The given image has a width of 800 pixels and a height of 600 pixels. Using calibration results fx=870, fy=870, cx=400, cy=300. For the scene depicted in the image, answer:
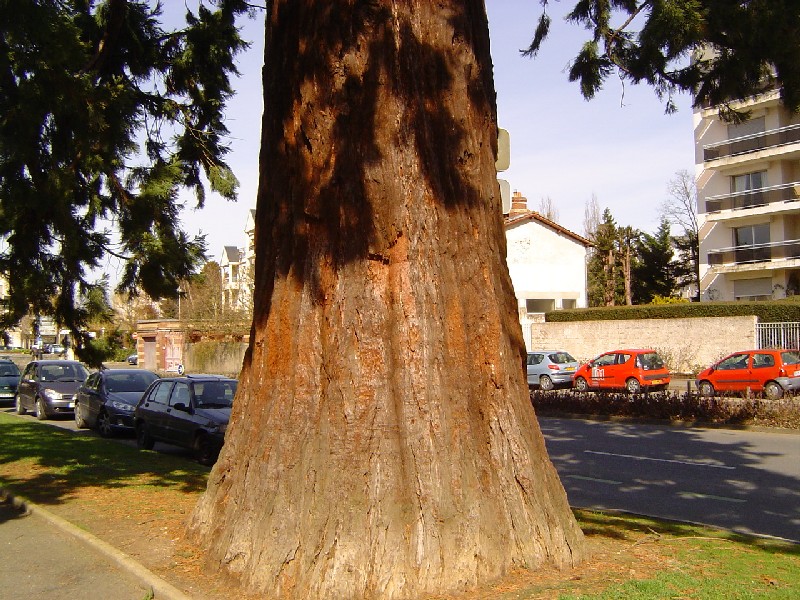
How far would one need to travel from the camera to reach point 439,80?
6707 millimetres

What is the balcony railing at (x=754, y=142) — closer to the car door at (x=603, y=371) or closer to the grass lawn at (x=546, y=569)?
the car door at (x=603, y=371)

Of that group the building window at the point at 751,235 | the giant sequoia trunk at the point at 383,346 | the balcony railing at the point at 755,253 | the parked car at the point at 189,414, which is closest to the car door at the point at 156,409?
the parked car at the point at 189,414

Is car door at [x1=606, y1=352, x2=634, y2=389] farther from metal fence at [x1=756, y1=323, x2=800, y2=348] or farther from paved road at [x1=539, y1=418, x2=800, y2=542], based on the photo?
paved road at [x1=539, y1=418, x2=800, y2=542]

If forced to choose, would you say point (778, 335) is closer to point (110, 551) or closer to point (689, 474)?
point (689, 474)

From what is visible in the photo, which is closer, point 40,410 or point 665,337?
point 40,410

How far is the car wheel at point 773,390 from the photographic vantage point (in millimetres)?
24234

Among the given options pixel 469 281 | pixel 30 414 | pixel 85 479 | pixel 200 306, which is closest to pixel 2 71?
pixel 85 479

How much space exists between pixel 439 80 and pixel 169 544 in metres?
4.48

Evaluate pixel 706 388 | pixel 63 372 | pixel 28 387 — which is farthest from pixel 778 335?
pixel 28 387

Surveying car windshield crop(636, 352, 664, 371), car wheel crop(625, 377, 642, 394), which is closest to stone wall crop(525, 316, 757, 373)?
car windshield crop(636, 352, 664, 371)

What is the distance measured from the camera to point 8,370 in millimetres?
31703

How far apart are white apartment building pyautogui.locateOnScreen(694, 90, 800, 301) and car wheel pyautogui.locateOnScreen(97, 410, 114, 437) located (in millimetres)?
31793

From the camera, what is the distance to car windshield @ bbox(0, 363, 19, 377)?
31078mm

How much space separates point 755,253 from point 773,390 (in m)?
20.4
